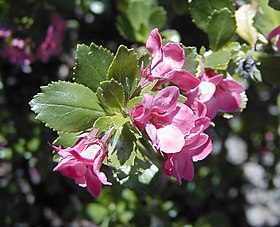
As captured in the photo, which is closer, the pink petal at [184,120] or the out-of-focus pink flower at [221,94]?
the pink petal at [184,120]

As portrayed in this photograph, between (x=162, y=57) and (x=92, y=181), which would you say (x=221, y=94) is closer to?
(x=162, y=57)

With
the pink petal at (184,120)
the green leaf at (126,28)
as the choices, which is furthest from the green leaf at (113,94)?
the green leaf at (126,28)

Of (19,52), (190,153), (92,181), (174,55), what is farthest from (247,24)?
(19,52)

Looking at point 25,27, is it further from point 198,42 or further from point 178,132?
point 178,132

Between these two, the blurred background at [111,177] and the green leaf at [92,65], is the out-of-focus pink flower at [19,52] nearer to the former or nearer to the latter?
the blurred background at [111,177]

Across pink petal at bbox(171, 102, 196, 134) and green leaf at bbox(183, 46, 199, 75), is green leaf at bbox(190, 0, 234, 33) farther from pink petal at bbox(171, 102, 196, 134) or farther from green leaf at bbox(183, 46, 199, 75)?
pink petal at bbox(171, 102, 196, 134)
